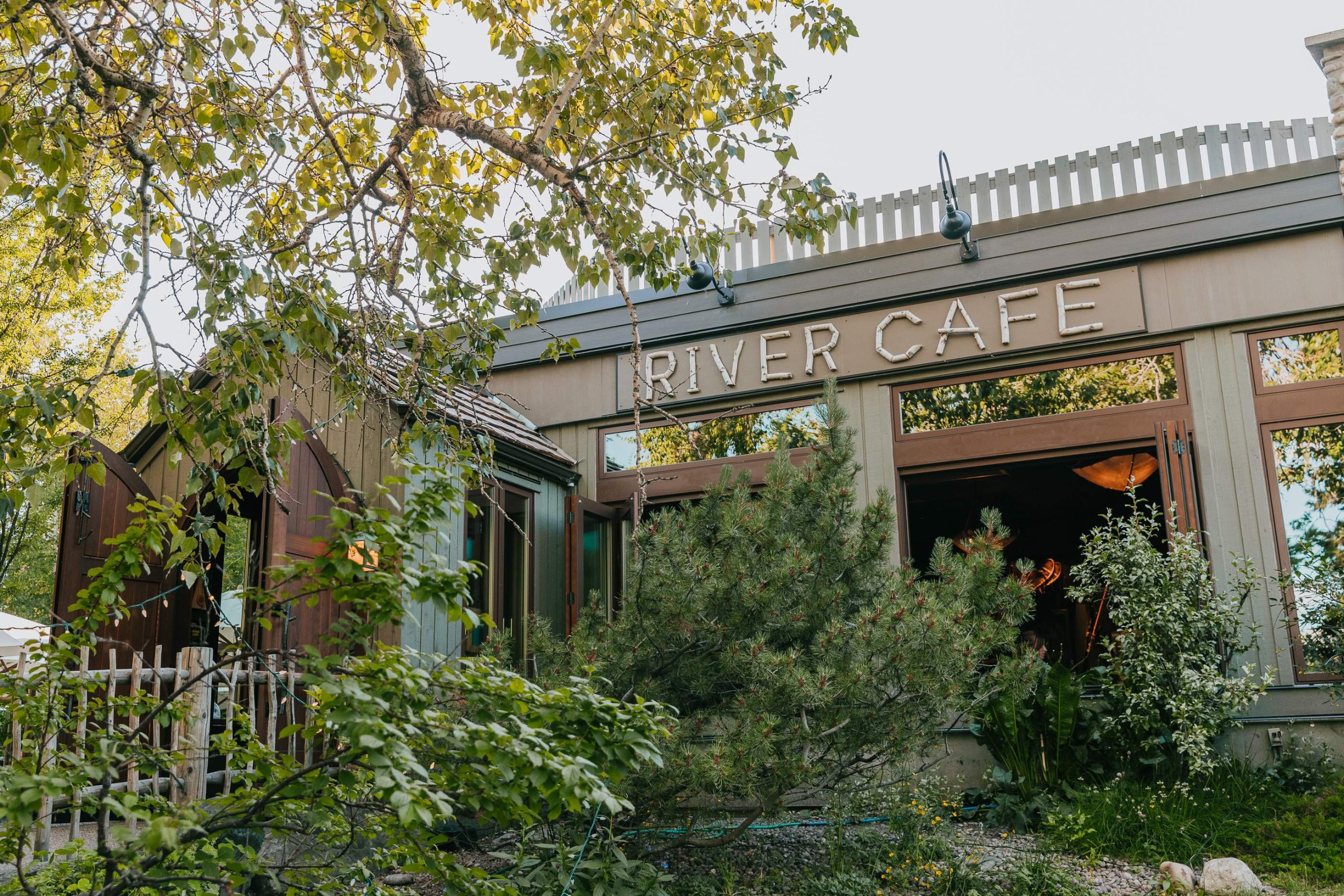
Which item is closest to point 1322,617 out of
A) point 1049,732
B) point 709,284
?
point 1049,732

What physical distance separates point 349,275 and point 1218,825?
5.20 m

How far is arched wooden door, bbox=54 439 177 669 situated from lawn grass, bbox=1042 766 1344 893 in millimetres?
5489

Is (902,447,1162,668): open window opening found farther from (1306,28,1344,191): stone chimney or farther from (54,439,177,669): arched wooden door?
(54,439,177,669): arched wooden door

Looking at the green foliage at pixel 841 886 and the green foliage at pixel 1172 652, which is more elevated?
the green foliage at pixel 1172 652

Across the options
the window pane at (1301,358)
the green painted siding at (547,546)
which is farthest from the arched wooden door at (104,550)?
the window pane at (1301,358)

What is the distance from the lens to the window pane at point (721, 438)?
7910mm

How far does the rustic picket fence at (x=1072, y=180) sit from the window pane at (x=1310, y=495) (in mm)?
1861

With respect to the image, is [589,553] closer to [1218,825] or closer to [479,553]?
[479,553]

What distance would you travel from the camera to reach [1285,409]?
21.2 feet

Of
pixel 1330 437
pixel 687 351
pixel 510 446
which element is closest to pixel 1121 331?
pixel 1330 437

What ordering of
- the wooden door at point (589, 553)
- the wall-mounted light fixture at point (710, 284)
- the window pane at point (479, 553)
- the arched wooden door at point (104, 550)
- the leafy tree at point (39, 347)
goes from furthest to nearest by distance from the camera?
the leafy tree at point (39, 347), the wall-mounted light fixture at point (710, 284), the wooden door at point (589, 553), the window pane at point (479, 553), the arched wooden door at point (104, 550)

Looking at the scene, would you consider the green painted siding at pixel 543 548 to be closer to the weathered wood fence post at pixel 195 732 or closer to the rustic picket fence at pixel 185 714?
the rustic picket fence at pixel 185 714

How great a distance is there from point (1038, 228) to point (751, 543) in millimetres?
3858

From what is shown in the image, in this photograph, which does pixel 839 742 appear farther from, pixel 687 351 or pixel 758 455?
pixel 687 351
